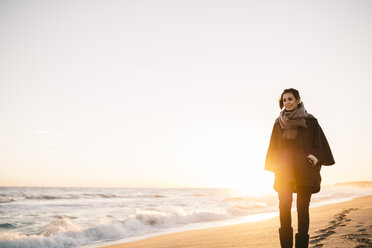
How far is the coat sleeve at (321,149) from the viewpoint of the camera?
9.66 feet

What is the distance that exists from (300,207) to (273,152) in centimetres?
64

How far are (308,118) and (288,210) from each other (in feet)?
3.26

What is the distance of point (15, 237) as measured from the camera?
816 centimetres

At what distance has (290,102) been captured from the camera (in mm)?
3186

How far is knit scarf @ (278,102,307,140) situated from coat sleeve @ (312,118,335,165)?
15 centimetres

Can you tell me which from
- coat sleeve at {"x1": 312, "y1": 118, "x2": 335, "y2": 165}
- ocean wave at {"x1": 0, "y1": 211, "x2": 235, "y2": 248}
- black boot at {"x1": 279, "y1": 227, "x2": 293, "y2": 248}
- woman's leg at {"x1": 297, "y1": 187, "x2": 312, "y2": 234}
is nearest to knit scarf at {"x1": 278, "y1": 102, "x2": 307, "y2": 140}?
coat sleeve at {"x1": 312, "y1": 118, "x2": 335, "y2": 165}

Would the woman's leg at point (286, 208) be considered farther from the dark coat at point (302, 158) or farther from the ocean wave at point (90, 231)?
the ocean wave at point (90, 231)

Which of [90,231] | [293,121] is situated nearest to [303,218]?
[293,121]

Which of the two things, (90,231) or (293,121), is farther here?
(90,231)

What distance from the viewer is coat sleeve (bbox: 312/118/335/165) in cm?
294

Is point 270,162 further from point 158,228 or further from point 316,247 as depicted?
point 158,228

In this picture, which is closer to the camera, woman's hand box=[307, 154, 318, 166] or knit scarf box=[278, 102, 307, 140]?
woman's hand box=[307, 154, 318, 166]

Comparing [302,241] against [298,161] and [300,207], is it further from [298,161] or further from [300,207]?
[298,161]

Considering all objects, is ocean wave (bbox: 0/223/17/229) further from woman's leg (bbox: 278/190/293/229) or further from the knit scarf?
the knit scarf
